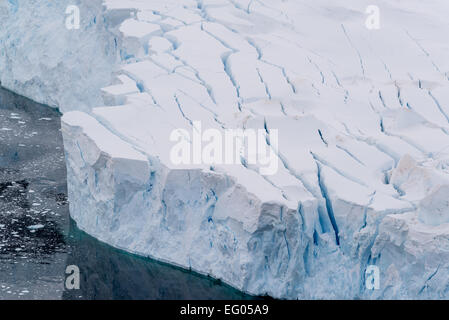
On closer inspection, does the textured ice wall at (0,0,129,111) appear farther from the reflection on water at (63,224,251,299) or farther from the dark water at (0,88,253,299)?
the reflection on water at (63,224,251,299)

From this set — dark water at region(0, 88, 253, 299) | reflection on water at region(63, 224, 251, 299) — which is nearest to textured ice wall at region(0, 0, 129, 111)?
dark water at region(0, 88, 253, 299)

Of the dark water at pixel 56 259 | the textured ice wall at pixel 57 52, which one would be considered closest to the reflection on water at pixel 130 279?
the dark water at pixel 56 259

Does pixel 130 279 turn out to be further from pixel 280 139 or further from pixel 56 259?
pixel 280 139

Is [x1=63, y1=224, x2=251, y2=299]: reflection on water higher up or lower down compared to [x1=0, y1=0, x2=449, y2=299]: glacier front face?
lower down

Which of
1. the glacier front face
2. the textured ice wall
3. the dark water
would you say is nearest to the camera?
the glacier front face

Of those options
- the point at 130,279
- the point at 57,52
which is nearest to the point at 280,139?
the point at 130,279

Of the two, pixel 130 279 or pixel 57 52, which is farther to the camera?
pixel 57 52
